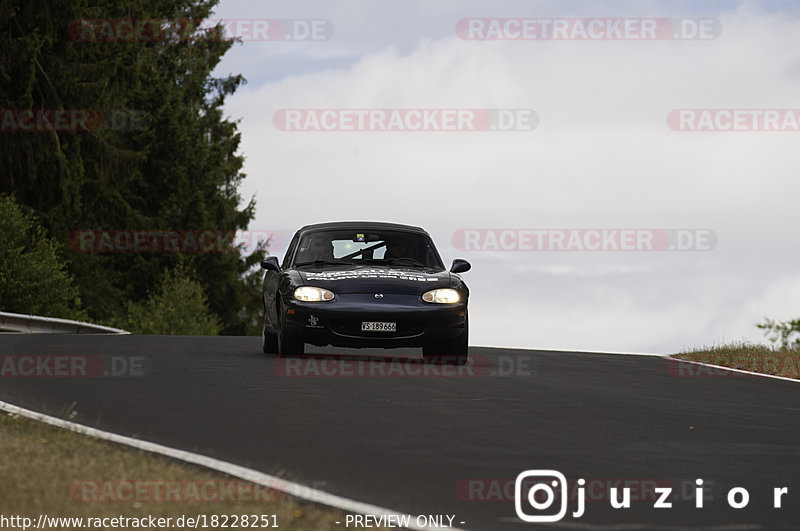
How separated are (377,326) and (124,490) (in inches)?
344

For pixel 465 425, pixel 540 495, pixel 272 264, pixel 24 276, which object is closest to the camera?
pixel 540 495

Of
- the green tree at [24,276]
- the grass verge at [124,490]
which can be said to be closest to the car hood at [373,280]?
the grass verge at [124,490]

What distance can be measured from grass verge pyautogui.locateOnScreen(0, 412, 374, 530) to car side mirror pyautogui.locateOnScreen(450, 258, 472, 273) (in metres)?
8.68

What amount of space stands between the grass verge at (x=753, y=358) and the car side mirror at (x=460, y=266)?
4309mm

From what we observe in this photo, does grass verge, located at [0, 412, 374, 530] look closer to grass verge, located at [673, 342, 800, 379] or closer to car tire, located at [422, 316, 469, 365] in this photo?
car tire, located at [422, 316, 469, 365]

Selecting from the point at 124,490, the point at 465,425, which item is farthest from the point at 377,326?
the point at 124,490

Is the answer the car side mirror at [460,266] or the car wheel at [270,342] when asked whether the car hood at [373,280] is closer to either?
the car side mirror at [460,266]

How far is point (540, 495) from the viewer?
24.6 ft

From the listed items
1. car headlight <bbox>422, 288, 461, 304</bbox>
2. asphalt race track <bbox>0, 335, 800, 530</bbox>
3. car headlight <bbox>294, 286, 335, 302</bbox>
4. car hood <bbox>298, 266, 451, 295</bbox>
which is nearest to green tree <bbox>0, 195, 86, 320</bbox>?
asphalt race track <bbox>0, 335, 800, 530</bbox>

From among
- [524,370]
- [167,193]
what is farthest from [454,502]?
[167,193]

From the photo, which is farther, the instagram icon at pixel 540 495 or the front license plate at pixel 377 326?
the front license plate at pixel 377 326

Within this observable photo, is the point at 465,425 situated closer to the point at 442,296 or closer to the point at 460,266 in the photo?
the point at 442,296

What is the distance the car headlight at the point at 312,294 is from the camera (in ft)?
51.9

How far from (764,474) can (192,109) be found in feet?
177
